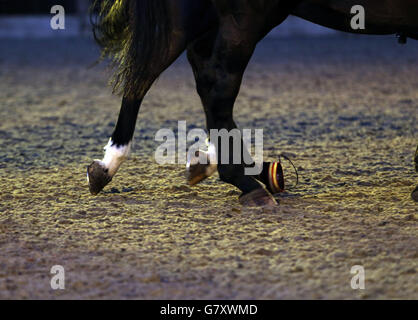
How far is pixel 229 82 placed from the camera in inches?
149

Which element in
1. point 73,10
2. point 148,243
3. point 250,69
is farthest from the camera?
point 73,10

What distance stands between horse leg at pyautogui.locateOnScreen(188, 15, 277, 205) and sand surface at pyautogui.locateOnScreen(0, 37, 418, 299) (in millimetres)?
130

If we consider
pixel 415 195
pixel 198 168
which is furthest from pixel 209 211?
pixel 415 195

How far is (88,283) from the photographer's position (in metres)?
2.77

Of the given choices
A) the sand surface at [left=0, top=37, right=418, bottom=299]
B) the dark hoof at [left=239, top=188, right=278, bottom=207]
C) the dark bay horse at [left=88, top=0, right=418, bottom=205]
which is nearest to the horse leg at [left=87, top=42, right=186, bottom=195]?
the dark bay horse at [left=88, top=0, right=418, bottom=205]

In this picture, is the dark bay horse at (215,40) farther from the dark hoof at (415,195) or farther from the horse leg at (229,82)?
the dark hoof at (415,195)

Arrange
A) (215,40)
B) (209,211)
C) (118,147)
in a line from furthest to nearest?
1. (118,147)
2. (215,40)
3. (209,211)

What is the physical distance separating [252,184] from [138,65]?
33.6 inches

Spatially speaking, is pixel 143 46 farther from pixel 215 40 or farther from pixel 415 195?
pixel 415 195

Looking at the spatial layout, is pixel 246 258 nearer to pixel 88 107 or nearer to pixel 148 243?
pixel 148 243

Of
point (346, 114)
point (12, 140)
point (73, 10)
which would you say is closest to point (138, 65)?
point (12, 140)

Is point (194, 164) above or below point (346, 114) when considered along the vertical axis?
below

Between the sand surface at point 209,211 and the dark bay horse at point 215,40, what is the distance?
0.69 ft

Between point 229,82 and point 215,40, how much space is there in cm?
24
